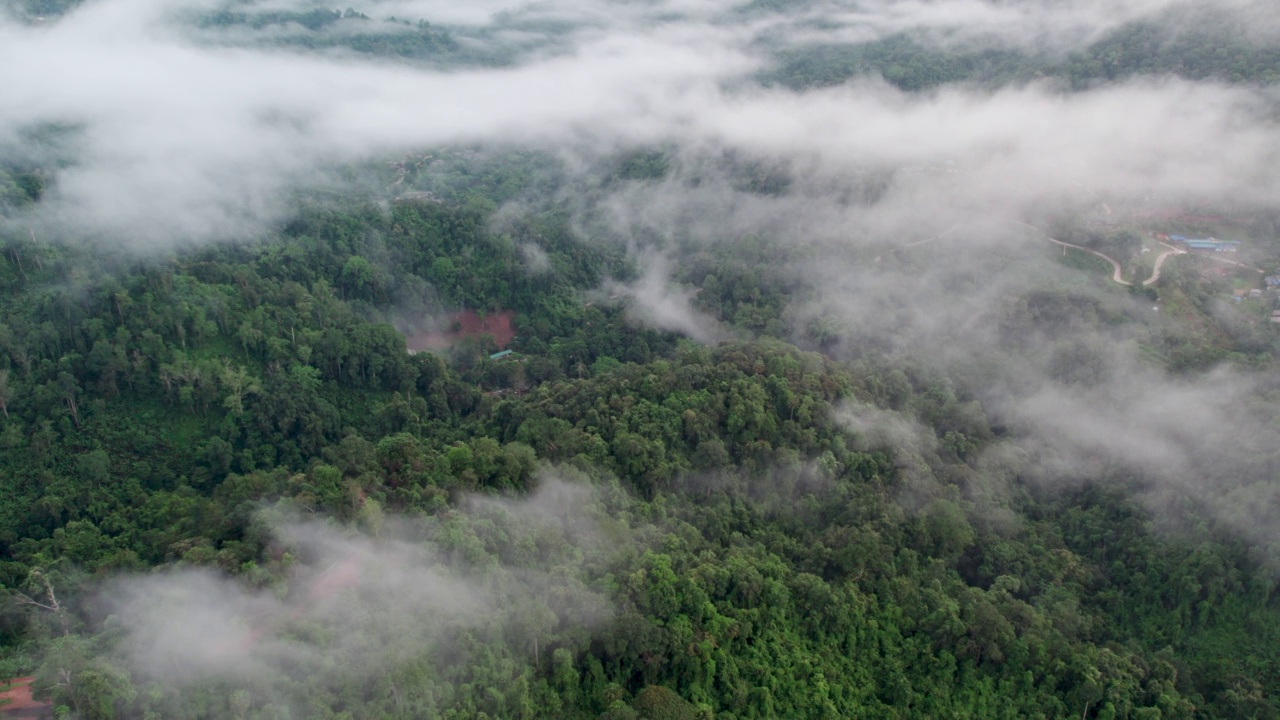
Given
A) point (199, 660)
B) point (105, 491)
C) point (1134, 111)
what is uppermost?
point (1134, 111)

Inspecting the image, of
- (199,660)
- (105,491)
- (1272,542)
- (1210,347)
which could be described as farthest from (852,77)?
(199,660)

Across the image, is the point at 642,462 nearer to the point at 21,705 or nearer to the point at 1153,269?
the point at 21,705

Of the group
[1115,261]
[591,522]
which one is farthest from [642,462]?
[1115,261]

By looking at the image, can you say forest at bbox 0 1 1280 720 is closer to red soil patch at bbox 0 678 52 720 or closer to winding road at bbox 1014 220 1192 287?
red soil patch at bbox 0 678 52 720

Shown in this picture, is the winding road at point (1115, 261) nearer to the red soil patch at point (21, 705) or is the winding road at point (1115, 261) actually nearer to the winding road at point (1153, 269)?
the winding road at point (1153, 269)

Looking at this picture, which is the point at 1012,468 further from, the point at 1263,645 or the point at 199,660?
the point at 199,660

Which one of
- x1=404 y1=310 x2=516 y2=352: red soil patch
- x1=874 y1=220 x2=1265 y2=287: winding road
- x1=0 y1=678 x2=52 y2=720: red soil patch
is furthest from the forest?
x1=874 y1=220 x2=1265 y2=287: winding road
